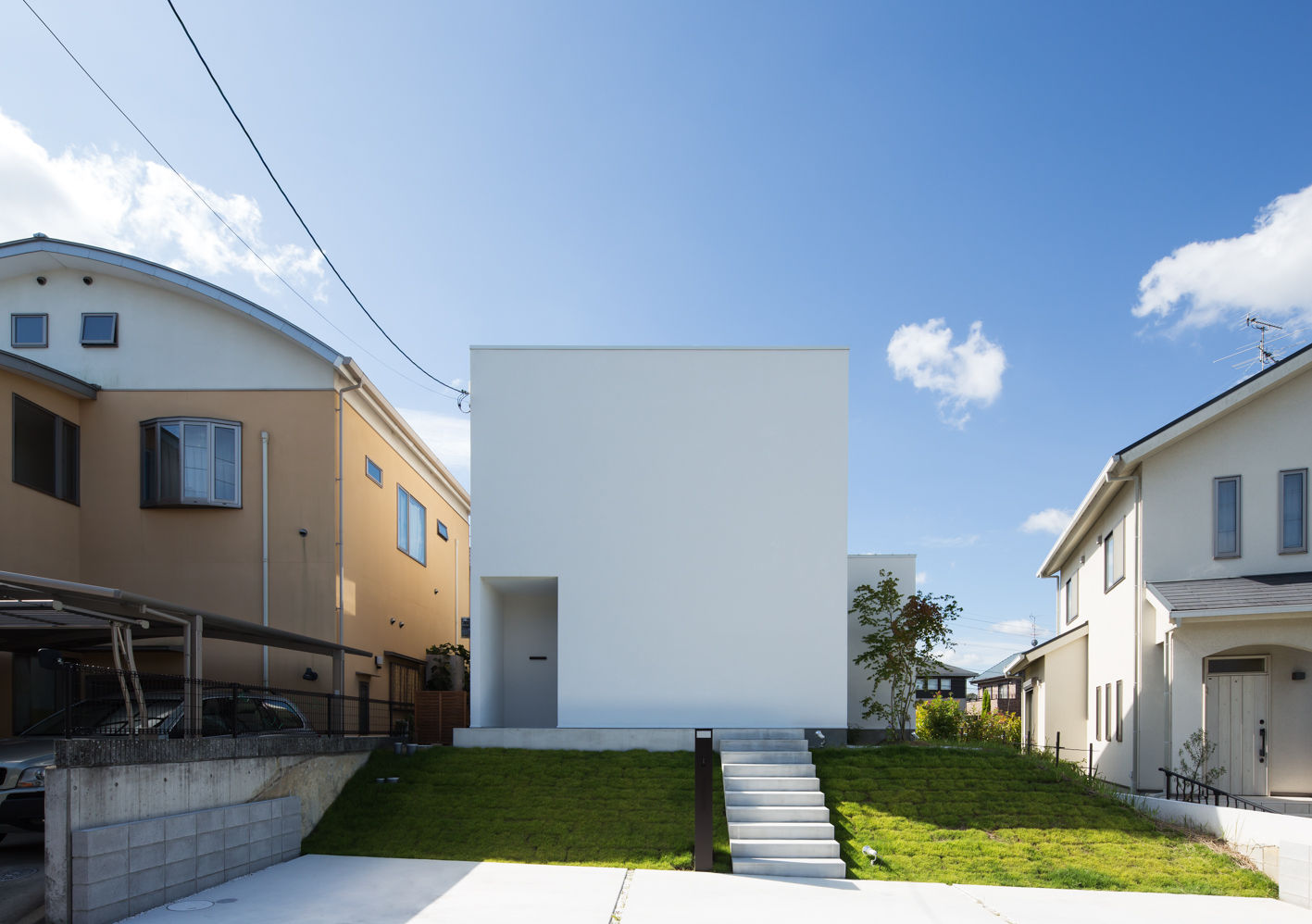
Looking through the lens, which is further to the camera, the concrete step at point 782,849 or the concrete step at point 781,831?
the concrete step at point 781,831

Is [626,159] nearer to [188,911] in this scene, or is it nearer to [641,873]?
[641,873]

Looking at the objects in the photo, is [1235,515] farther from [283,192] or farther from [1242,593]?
[283,192]

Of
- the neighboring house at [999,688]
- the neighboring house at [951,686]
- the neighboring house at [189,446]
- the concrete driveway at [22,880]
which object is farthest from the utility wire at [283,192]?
the neighboring house at [951,686]

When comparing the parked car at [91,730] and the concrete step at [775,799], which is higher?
the parked car at [91,730]

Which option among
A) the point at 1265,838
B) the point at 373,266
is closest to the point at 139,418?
the point at 373,266

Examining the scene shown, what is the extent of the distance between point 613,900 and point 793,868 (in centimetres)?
255

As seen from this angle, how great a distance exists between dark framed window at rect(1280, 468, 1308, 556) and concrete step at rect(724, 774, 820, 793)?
25.9 feet

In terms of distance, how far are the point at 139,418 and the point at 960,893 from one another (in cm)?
1415

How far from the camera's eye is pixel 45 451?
13.7 meters

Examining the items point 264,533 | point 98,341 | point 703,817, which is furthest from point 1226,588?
point 98,341

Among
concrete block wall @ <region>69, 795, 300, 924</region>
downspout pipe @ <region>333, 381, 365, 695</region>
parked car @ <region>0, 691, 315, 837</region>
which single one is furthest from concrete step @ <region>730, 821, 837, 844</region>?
downspout pipe @ <region>333, 381, 365, 695</region>

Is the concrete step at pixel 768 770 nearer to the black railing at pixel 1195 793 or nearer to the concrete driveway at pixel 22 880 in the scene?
the black railing at pixel 1195 793

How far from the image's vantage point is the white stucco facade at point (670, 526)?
13.8 metres

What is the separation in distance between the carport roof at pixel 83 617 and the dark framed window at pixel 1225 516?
1343 cm
